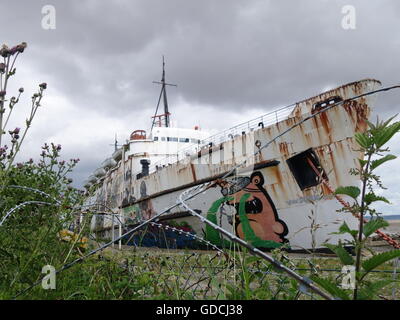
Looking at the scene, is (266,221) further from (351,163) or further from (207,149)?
(207,149)

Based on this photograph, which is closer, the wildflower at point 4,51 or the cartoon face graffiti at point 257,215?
the wildflower at point 4,51

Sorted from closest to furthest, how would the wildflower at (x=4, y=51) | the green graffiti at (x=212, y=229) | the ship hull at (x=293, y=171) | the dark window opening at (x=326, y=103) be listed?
the wildflower at (x=4, y=51) < the ship hull at (x=293, y=171) < the dark window opening at (x=326, y=103) < the green graffiti at (x=212, y=229)

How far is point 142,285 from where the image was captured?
1987 millimetres

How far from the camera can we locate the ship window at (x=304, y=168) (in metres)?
8.04

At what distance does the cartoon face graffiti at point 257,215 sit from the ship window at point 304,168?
2.73 ft

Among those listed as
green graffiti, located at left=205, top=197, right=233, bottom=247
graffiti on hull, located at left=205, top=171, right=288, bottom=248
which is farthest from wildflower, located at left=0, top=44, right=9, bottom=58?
green graffiti, located at left=205, top=197, right=233, bottom=247

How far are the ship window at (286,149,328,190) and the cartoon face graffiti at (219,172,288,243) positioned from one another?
32.8 inches

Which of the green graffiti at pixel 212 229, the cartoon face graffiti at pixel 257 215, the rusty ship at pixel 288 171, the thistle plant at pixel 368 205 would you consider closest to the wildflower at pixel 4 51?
the thistle plant at pixel 368 205

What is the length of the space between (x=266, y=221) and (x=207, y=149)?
3.21 m

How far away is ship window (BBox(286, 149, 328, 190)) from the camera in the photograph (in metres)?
8.04

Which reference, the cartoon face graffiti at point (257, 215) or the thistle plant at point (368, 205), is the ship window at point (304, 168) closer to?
the cartoon face graffiti at point (257, 215)

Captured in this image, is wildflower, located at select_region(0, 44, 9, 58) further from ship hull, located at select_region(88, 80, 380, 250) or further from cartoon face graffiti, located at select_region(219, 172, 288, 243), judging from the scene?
cartoon face graffiti, located at select_region(219, 172, 288, 243)

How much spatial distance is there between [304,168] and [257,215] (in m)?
1.62

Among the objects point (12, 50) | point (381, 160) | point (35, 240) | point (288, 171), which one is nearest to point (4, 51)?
point (12, 50)
